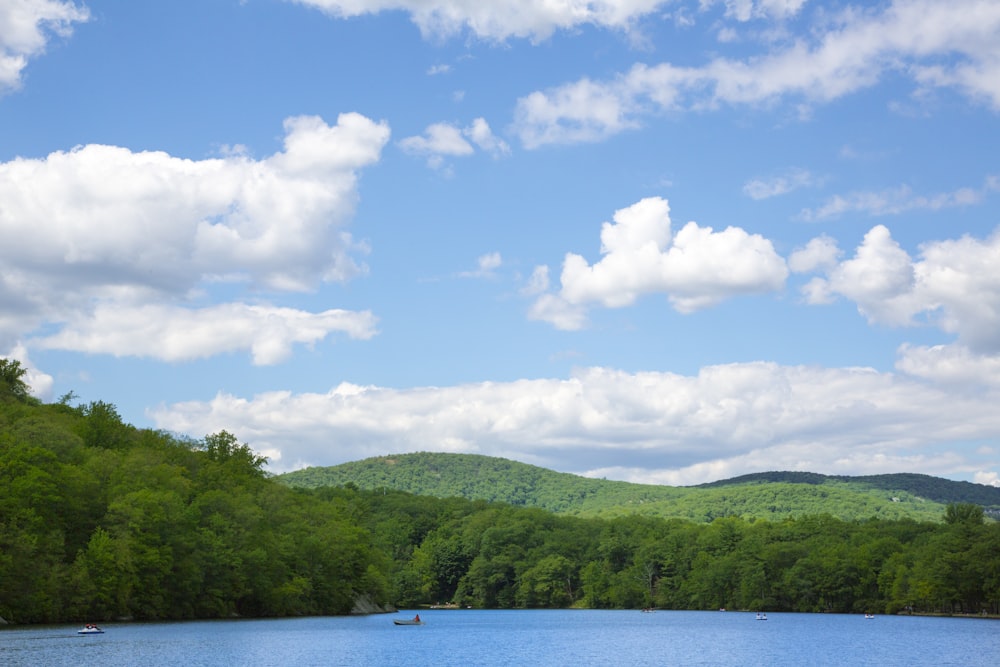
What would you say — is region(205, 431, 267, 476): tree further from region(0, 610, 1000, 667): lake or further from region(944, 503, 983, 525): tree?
region(944, 503, 983, 525): tree

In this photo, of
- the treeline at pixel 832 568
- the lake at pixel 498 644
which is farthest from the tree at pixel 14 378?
the treeline at pixel 832 568

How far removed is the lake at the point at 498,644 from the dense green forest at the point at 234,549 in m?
4.42

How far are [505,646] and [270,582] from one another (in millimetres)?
42153

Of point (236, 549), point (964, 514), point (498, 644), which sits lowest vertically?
point (498, 644)

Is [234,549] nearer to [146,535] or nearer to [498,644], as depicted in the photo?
[146,535]

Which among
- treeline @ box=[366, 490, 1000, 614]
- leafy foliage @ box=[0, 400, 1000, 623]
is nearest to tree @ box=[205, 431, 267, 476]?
leafy foliage @ box=[0, 400, 1000, 623]

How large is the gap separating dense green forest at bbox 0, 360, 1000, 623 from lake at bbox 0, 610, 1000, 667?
14.5 feet

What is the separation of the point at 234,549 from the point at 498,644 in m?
38.2

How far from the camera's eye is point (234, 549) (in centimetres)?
11944

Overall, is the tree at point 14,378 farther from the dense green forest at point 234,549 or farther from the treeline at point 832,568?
the treeline at point 832,568

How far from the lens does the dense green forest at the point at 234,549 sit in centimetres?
8994

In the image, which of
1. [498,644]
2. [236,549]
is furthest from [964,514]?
[236,549]

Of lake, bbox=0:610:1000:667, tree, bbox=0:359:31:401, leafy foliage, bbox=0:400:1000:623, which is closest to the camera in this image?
lake, bbox=0:610:1000:667

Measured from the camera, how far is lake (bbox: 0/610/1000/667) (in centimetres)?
6938
